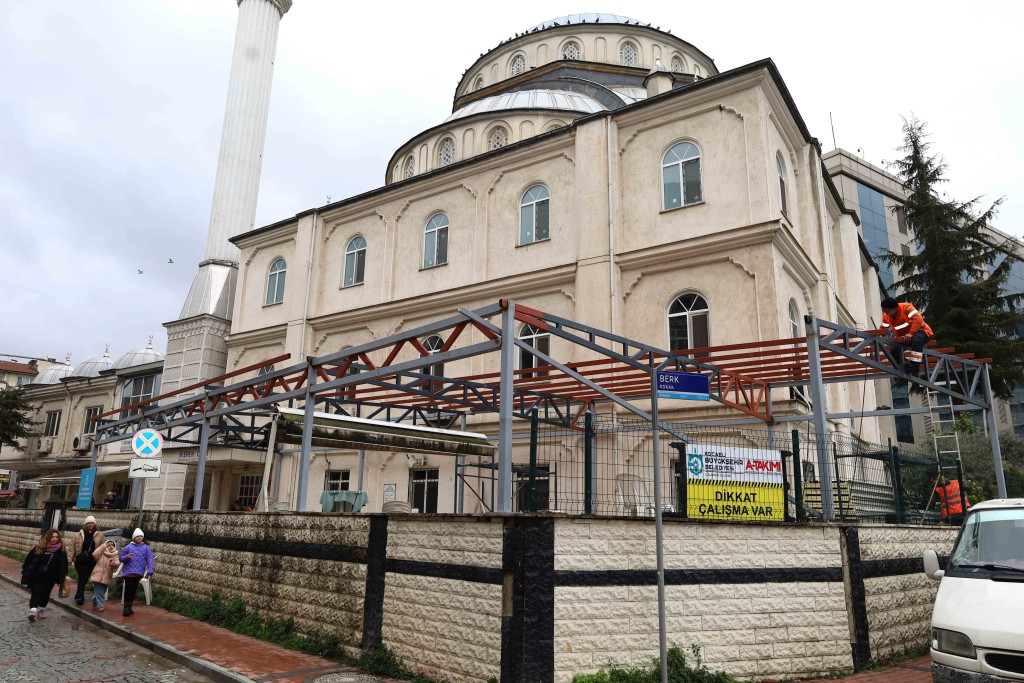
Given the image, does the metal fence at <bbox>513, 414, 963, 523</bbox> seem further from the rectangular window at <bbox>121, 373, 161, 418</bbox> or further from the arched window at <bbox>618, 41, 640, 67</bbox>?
the rectangular window at <bbox>121, 373, 161, 418</bbox>

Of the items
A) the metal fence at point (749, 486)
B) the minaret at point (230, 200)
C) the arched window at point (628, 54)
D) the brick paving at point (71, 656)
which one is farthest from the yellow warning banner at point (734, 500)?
the arched window at point (628, 54)

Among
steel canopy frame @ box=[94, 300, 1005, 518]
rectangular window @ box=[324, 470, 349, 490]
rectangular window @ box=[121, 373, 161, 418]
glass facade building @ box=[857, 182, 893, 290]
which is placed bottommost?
rectangular window @ box=[324, 470, 349, 490]

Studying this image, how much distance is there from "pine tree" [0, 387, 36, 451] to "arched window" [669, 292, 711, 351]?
123 ft

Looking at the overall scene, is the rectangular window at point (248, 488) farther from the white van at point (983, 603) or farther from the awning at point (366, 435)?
the white van at point (983, 603)

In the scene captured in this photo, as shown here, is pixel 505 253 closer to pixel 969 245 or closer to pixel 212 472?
pixel 212 472

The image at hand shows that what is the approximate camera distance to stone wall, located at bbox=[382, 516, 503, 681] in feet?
24.0

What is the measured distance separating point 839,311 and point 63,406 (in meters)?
39.5

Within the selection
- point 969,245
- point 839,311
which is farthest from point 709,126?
point 969,245

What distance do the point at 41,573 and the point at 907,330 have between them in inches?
600

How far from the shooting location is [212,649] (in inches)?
369

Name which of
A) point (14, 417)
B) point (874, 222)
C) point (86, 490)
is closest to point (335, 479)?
point (86, 490)

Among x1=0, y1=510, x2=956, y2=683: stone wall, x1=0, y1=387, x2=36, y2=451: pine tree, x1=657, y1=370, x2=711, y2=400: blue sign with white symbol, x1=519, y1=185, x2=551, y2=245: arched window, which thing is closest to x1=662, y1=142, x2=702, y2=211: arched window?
x1=519, y1=185, x2=551, y2=245: arched window

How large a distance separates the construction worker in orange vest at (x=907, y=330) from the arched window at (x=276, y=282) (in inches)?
816

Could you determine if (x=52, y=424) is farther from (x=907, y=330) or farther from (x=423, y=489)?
(x=907, y=330)
